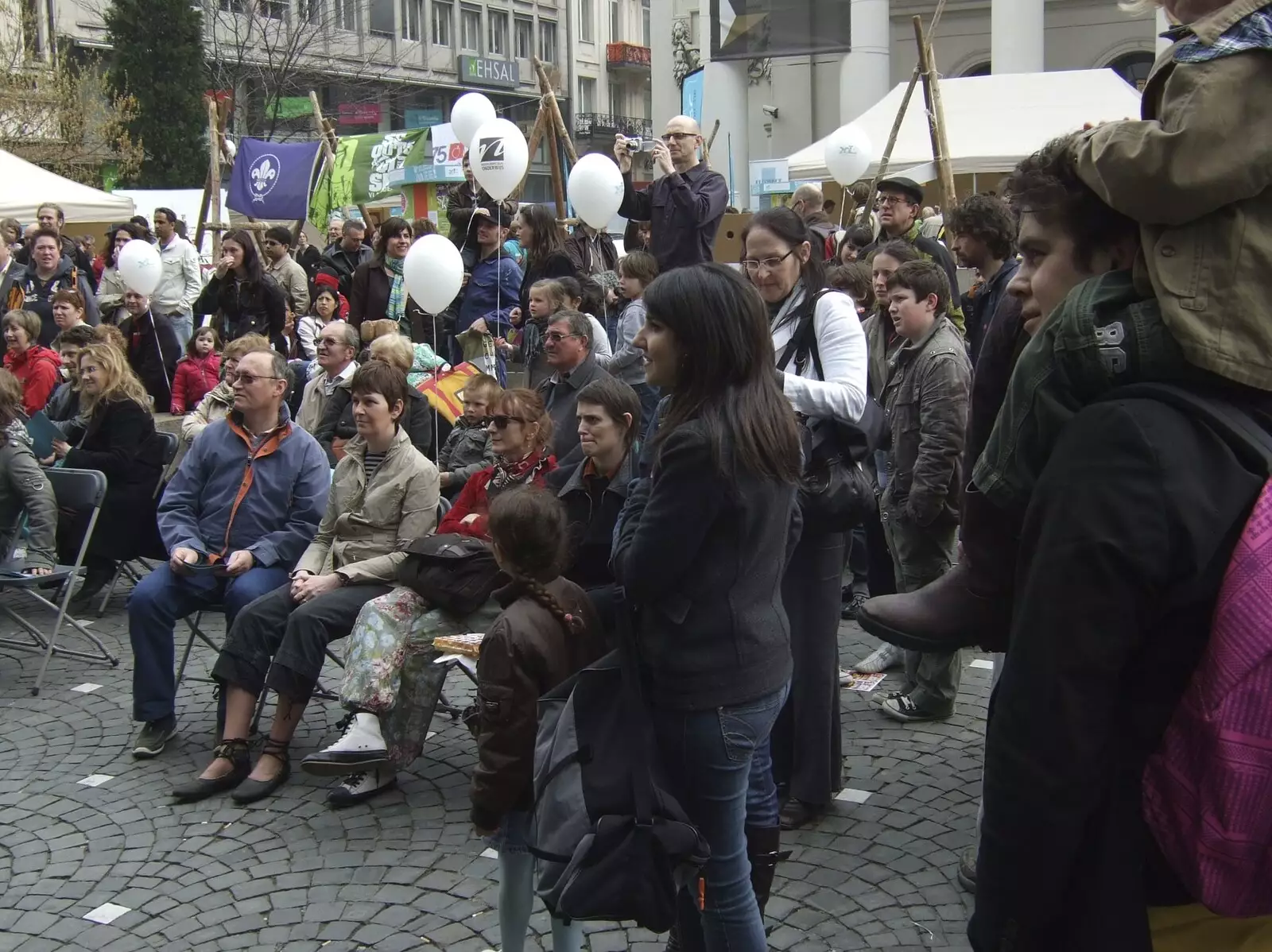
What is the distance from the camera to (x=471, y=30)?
65.8 metres

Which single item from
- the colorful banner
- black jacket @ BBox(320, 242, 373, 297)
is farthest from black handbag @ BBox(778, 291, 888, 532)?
the colorful banner

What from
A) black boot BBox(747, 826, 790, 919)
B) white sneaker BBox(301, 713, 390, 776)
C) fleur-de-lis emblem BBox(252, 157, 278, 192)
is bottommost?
white sneaker BBox(301, 713, 390, 776)

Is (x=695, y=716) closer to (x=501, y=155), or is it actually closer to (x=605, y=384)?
(x=605, y=384)

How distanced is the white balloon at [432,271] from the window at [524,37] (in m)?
63.9

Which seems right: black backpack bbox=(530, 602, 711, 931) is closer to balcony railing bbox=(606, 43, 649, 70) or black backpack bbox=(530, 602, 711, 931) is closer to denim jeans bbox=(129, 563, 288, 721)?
denim jeans bbox=(129, 563, 288, 721)

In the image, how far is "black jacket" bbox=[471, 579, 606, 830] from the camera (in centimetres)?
330

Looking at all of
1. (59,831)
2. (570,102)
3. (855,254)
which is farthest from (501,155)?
(570,102)

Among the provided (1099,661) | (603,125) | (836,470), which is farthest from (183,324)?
(603,125)

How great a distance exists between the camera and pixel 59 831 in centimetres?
461

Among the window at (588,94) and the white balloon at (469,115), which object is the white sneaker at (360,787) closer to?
the white balloon at (469,115)

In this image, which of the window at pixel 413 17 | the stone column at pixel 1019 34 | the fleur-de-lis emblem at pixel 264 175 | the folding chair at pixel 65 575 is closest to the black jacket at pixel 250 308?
the folding chair at pixel 65 575

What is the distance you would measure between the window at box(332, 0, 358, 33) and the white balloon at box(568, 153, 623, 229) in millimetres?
30770

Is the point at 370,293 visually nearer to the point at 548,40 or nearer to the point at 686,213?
the point at 686,213

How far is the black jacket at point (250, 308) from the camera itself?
10.1 m
